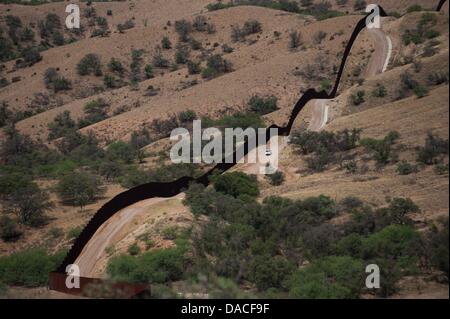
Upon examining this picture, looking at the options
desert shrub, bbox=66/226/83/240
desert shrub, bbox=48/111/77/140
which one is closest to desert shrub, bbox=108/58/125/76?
desert shrub, bbox=48/111/77/140

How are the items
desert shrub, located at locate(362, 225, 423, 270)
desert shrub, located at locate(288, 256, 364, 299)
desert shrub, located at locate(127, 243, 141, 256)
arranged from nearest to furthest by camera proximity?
1. desert shrub, located at locate(288, 256, 364, 299)
2. desert shrub, located at locate(362, 225, 423, 270)
3. desert shrub, located at locate(127, 243, 141, 256)

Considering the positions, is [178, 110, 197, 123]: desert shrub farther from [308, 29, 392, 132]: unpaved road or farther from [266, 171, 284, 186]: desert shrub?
[266, 171, 284, 186]: desert shrub

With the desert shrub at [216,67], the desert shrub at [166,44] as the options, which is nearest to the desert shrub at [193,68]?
the desert shrub at [216,67]

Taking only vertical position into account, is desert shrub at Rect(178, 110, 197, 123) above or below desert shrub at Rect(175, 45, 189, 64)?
below

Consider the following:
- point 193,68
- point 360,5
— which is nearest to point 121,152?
point 193,68

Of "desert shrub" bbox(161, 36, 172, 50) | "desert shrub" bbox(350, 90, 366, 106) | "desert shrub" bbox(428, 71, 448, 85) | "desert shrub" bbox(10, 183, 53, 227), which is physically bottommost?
"desert shrub" bbox(10, 183, 53, 227)

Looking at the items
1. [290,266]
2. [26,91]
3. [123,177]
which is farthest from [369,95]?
[26,91]

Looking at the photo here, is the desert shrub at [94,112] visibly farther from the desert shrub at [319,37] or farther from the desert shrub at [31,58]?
the desert shrub at [319,37]

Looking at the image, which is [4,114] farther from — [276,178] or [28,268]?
[28,268]
